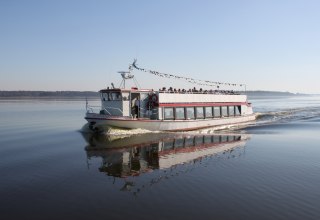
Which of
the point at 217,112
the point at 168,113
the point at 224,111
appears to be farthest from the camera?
the point at 224,111

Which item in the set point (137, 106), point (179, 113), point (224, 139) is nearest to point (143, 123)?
point (137, 106)

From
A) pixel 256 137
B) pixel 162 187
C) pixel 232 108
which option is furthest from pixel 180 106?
pixel 162 187

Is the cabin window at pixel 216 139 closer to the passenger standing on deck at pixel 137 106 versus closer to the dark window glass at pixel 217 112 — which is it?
the passenger standing on deck at pixel 137 106

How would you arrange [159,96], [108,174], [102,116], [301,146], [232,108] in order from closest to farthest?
[108,174] < [301,146] < [102,116] < [159,96] < [232,108]

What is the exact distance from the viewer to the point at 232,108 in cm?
4562

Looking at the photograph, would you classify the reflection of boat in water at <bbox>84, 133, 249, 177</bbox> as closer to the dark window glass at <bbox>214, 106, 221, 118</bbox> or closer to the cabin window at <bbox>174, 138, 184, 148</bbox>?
the cabin window at <bbox>174, 138, 184, 148</bbox>

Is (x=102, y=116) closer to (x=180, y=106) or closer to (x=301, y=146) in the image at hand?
(x=180, y=106)

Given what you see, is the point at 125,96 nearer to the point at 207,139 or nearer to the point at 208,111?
the point at 207,139

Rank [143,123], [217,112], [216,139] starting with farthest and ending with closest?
1. [217,112]
2. [143,123]
3. [216,139]

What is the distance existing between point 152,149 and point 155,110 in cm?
900

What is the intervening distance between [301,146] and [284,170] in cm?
934

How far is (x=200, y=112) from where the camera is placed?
39.7m

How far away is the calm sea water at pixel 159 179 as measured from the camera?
12672 millimetres

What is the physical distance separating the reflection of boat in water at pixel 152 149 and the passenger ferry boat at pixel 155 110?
5.07 ft
